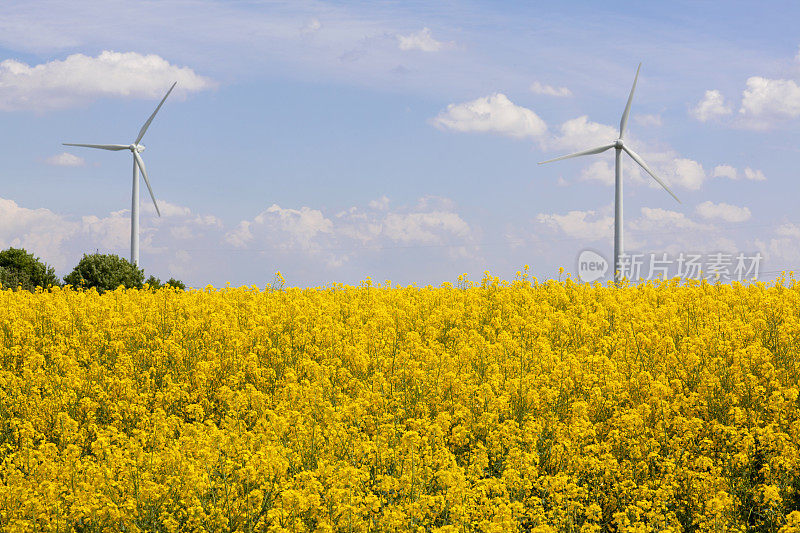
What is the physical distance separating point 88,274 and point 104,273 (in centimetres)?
72

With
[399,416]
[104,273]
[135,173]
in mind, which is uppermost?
[135,173]

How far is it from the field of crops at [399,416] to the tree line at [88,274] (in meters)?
15.1

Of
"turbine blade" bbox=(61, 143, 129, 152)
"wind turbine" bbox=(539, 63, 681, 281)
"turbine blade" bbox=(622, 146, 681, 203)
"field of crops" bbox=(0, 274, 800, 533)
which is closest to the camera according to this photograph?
"field of crops" bbox=(0, 274, 800, 533)

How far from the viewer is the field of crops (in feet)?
21.4

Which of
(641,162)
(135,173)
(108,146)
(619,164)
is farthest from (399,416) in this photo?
(108,146)

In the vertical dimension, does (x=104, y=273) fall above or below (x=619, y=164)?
below

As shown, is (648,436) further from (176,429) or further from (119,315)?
(119,315)

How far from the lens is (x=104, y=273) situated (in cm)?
2850

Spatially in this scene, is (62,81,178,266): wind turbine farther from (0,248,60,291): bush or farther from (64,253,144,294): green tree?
(0,248,60,291): bush

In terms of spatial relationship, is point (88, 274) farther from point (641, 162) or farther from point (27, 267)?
point (641, 162)

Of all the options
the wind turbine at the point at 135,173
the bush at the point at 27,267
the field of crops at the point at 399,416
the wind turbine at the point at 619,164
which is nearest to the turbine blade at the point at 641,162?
the wind turbine at the point at 619,164

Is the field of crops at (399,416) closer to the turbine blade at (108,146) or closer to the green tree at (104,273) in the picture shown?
the green tree at (104,273)

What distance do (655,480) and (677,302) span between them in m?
7.08

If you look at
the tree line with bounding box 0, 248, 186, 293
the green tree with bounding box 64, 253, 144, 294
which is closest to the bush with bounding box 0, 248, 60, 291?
the tree line with bounding box 0, 248, 186, 293
